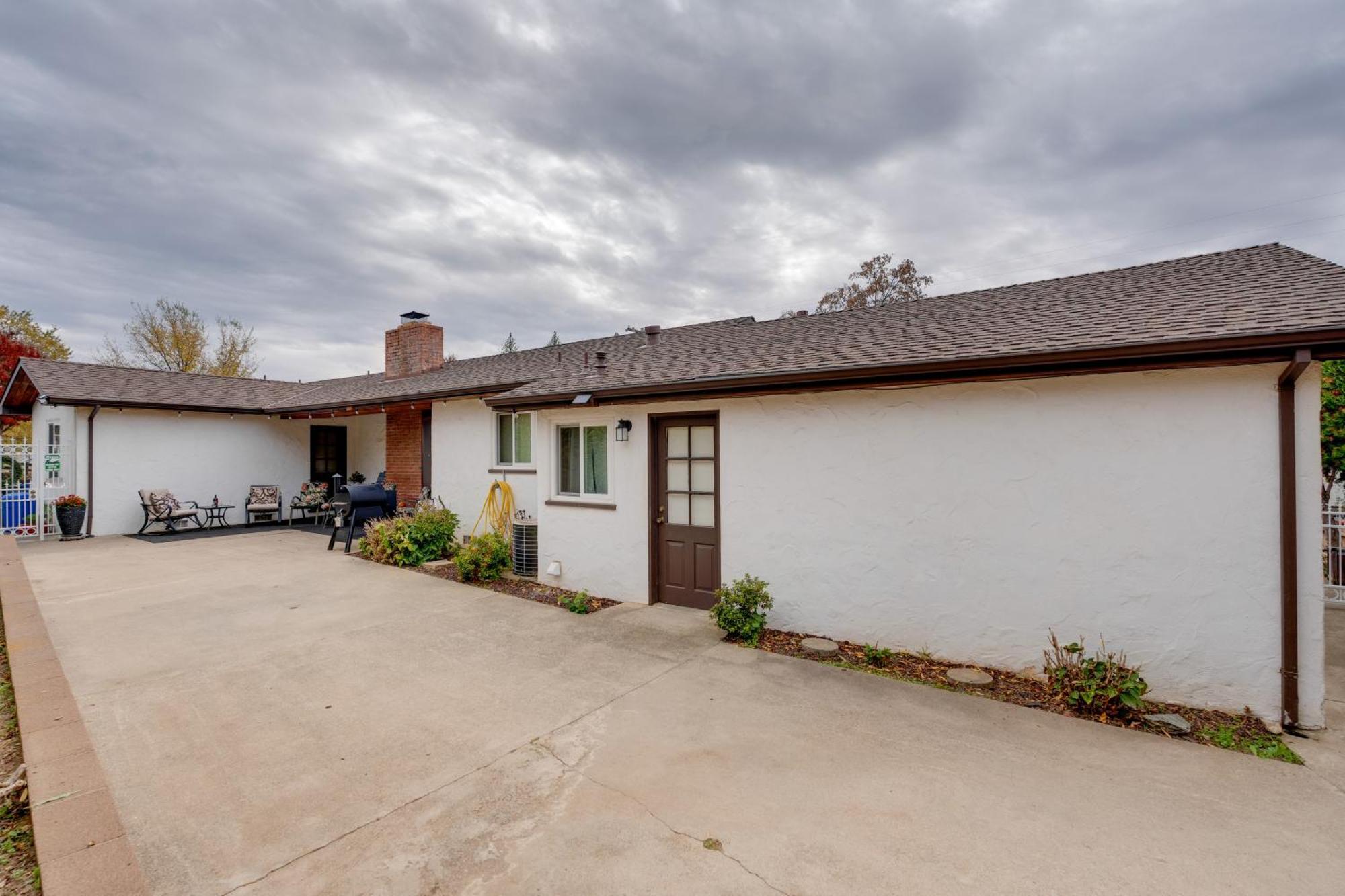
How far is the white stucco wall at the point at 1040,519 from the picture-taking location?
3709mm

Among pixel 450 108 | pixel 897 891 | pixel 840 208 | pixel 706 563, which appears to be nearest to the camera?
pixel 897 891

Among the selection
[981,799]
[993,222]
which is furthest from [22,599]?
[993,222]

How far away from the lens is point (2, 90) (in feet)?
24.6

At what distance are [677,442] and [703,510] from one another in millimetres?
876

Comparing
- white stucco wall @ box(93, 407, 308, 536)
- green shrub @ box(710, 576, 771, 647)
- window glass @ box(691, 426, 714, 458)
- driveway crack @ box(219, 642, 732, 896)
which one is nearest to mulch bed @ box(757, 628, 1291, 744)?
green shrub @ box(710, 576, 771, 647)

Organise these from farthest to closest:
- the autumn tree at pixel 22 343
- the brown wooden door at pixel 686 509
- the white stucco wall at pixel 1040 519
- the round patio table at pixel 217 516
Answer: the autumn tree at pixel 22 343 < the round patio table at pixel 217 516 < the brown wooden door at pixel 686 509 < the white stucco wall at pixel 1040 519

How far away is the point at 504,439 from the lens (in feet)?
31.6

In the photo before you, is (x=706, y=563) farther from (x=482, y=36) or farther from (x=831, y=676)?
(x=482, y=36)

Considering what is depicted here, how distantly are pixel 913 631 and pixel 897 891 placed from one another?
2973 millimetres

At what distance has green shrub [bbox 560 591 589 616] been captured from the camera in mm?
6367

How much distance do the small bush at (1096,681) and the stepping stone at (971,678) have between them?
42 cm

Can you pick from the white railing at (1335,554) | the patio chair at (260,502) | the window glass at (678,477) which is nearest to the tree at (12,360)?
the patio chair at (260,502)

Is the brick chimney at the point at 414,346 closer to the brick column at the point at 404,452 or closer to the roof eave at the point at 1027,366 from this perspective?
the brick column at the point at 404,452

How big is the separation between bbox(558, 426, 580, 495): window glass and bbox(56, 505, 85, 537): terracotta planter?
1137cm
